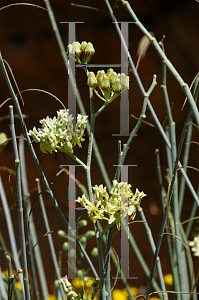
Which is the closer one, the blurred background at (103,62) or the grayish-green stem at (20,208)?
the grayish-green stem at (20,208)

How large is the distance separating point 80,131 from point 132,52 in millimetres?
539

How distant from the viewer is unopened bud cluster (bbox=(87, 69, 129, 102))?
0.97 feet

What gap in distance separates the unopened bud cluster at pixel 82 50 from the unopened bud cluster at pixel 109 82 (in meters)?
0.02

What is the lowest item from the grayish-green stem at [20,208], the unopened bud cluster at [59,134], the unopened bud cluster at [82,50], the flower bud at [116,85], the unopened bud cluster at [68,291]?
the unopened bud cluster at [68,291]

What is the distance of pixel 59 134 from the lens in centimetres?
29

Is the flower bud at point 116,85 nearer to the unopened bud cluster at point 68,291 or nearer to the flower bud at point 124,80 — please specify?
the flower bud at point 124,80

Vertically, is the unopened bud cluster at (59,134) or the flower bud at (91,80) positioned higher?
the flower bud at (91,80)

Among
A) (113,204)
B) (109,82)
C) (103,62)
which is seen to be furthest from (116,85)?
(103,62)

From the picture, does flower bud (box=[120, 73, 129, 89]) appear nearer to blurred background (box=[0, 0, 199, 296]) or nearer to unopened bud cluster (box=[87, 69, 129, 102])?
unopened bud cluster (box=[87, 69, 129, 102])

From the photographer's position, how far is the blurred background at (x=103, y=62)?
78cm

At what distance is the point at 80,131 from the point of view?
0.98ft

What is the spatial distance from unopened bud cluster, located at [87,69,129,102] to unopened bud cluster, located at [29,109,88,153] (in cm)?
4

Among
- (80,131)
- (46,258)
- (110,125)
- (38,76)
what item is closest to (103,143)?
(110,125)

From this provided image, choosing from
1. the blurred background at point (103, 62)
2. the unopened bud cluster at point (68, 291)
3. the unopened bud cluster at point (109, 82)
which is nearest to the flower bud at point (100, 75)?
the unopened bud cluster at point (109, 82)
